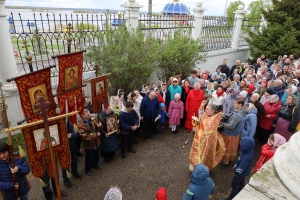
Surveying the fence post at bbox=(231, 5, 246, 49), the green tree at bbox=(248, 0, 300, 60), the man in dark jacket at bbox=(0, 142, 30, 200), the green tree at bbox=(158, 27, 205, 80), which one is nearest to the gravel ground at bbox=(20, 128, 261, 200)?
the man in dark jacket at bbox=(0, 142, 30, 200)

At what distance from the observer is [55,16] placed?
650 cm

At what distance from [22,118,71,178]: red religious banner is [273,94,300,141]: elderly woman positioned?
5120 mm

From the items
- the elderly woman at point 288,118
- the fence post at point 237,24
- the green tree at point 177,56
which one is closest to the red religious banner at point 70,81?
the green tree at point 177,56

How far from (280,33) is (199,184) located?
39.0 ft

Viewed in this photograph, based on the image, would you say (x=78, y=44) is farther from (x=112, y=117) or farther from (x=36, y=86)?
(x=36, y=86)

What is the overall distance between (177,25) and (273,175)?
9.03 m

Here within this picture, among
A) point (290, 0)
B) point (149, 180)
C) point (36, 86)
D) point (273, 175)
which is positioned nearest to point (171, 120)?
point (149, 180)

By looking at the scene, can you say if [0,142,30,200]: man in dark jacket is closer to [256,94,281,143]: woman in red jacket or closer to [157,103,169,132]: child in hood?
[157,103,169,132]: child in hood

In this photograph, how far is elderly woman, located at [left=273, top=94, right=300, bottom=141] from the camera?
5.44 m

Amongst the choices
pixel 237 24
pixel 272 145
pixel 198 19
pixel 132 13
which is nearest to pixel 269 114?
pixel 272 145

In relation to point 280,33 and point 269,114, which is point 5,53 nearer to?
point 269,114

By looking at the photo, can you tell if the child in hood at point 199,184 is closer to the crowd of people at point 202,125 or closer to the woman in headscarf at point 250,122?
the crowd of people at point 202,125

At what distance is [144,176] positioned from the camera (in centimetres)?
511

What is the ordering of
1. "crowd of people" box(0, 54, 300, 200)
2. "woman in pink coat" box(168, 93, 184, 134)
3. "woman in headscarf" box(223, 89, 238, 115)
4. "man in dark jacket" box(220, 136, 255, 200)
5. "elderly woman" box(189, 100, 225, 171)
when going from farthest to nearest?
"woman in pink coat" box(168, 93, 184, 134) → "woman in headscarf" box(223, 89, 238, 115) → "elderly woman" box(189, 100, 225, 171) → "crowd of people" box(0, 54, 300, 200) → "man in dark jacket" box(220, 136, 255, 200)
